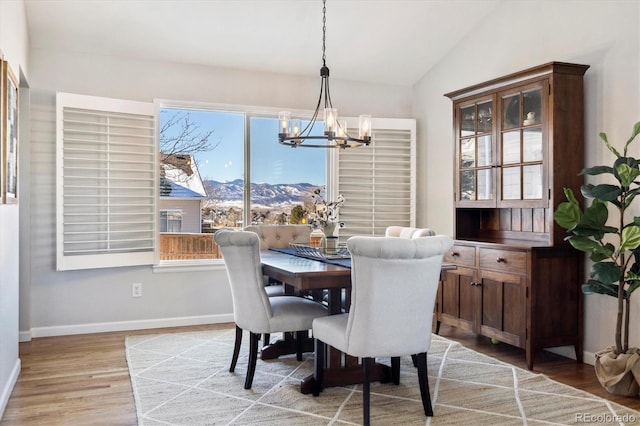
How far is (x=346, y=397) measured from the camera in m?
3.07

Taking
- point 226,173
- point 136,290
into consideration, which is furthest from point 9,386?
point 226,173

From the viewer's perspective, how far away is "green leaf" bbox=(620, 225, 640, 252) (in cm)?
306

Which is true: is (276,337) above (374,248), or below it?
below

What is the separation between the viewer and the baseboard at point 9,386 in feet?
9.37

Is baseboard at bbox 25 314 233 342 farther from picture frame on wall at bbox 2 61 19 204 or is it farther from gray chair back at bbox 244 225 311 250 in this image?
picture frame on wall at bbox 2 61 19 204

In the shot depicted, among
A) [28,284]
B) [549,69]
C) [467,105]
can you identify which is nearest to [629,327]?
[549,69]

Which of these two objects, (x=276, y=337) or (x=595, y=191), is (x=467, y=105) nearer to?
(x=595, y=191)

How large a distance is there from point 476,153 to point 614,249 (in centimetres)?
148

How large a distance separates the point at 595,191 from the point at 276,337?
2.71 metres

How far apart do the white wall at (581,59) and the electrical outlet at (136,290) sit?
3.00 m

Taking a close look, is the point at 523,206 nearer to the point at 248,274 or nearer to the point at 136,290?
the point at 248,274

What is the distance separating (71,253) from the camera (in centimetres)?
446

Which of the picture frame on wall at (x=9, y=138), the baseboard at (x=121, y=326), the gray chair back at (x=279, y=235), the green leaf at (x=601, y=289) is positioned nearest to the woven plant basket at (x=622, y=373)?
the green leaf at (x=601, y=289)

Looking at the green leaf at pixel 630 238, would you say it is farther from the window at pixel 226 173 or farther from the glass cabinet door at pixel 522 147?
the window at pixel 226 173
